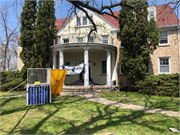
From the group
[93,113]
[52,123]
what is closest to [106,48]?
[93,113]

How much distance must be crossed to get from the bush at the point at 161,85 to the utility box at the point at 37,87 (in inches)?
319

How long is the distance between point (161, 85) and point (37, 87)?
32.8ft

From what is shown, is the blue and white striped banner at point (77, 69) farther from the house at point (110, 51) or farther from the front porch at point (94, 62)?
the front porch at point (94, 62)

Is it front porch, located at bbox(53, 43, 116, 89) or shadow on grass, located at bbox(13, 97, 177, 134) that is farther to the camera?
front porch, located at bbox(53, 43, 116, 89)

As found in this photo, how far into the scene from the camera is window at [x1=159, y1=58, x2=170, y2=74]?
48.5 ft

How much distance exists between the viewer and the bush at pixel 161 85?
1151 cm

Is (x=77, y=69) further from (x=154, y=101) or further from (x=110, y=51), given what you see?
(x=154, y=101)

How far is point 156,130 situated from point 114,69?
1200cm

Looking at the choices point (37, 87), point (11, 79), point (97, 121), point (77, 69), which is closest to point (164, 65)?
point (77, 69)

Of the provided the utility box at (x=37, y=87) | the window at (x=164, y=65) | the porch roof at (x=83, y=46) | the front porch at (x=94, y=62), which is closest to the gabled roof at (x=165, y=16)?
the porch roof at (x=83, y=46)

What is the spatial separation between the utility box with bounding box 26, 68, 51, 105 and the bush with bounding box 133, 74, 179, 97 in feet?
26.6

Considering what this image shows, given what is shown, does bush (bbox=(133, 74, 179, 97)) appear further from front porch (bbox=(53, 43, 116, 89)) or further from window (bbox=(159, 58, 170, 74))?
front porch (bbox=(53, 43, 116, 89))

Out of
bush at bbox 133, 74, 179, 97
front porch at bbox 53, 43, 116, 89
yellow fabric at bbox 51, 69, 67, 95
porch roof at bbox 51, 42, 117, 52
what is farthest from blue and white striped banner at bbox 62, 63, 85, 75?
bush at bbox 133, 74, 179, 97

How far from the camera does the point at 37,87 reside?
8.18 metres
